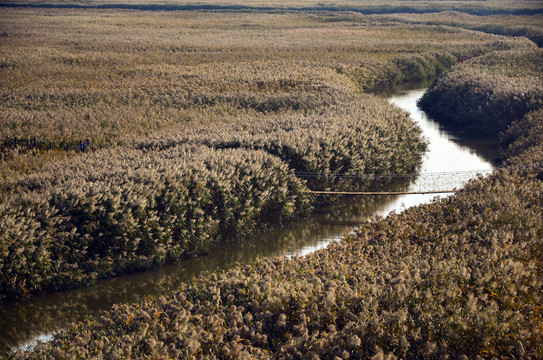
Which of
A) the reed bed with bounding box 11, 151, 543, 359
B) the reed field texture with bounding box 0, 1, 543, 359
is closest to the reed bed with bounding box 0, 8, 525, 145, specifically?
the reed field texture with bounding box 0, 1, 543, 359

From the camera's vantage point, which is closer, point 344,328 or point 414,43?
point 344,328

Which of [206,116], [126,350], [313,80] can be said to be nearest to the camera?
[126,350]

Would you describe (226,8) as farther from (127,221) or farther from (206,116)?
(127,221)

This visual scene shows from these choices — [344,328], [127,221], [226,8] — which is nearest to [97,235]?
[127,221]

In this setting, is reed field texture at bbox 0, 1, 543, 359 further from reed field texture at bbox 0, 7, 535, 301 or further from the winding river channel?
the winding river channel

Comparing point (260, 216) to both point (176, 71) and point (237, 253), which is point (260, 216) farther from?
point (176, 71)

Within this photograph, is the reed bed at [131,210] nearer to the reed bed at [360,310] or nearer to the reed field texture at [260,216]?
the reed field texture at [260,216]

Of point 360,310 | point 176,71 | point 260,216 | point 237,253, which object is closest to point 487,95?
point 260,216
